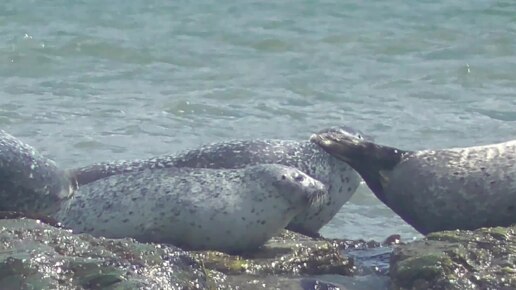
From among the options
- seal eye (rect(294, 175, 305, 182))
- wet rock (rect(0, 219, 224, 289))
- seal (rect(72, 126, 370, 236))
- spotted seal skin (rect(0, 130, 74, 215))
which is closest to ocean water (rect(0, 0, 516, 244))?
seal (rect(72, 126, 370, 236))

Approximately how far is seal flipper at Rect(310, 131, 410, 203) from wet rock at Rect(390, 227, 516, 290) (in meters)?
0.99

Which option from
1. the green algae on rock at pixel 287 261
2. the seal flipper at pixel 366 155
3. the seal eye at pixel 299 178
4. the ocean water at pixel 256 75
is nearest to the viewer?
the green algae on rock at pixel 287 261

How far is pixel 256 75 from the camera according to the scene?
13.0 metres

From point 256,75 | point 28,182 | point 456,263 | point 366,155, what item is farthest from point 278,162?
point 256,75

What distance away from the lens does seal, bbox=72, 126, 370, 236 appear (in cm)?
647

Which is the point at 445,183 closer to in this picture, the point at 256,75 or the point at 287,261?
the point at 287,261

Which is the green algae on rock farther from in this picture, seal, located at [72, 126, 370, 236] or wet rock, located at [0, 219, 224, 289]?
seal, located at [72, 126, 370, 236]

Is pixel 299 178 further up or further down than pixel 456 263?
further up

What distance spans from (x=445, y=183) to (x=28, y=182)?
6.53 ft

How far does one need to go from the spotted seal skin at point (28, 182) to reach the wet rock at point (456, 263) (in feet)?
5.95

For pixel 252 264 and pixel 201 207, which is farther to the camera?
pixel 201 207

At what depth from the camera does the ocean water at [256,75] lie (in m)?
9.95

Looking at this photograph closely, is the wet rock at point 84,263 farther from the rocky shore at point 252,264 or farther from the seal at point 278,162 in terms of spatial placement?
the seal at point 278,162

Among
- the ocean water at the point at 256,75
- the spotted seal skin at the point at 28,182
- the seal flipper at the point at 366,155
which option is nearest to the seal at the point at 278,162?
the seal flipper at the point at 366,155
